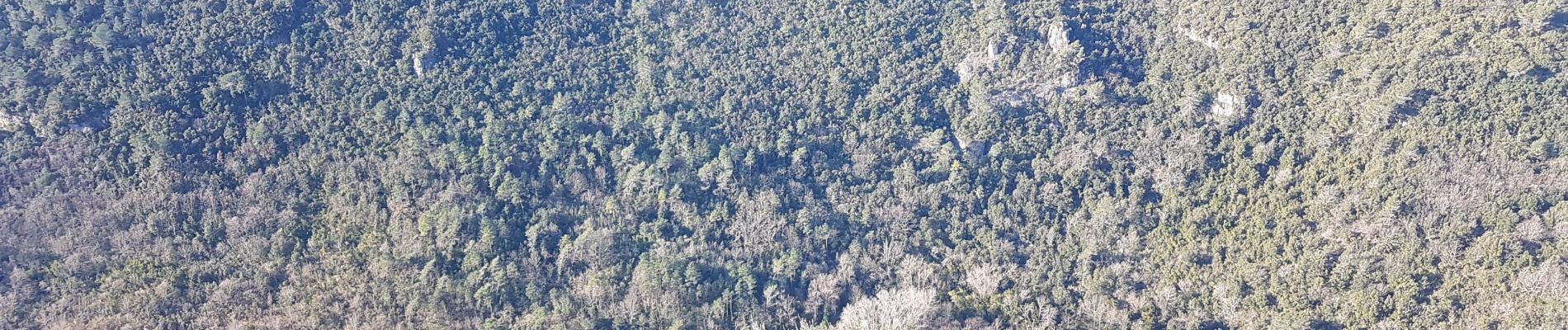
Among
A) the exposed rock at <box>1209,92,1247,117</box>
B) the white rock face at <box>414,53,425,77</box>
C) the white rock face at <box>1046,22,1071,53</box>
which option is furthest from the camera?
the white rock face at <box>1046,22,1071,53</box>

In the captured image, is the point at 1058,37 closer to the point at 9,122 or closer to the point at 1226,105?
the point at 1226,105

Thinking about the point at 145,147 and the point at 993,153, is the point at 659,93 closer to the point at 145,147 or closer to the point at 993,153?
the point at 993,153

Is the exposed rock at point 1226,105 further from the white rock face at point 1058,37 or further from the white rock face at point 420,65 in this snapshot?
the white rock face at point 420,65

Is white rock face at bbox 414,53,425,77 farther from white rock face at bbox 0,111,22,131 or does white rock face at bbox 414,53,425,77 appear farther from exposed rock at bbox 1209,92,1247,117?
exposed rock at bbox 1209,92,1247,117

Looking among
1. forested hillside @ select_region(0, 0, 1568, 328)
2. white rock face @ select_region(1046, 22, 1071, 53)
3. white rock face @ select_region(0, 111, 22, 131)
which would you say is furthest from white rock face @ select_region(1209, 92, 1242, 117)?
white rock face @ select_region(0, 111, 22, 131)

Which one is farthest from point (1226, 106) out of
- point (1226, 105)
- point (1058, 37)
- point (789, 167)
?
point (789, 167)

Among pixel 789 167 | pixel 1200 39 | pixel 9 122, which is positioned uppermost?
pixel 9 122

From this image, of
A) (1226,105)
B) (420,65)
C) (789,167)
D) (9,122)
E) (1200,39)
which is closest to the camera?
(9,122)

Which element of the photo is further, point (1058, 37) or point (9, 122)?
point (1058, 37)
